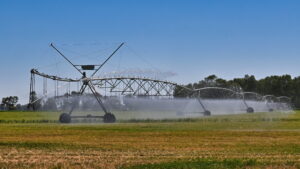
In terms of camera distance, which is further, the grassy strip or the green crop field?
the green crop field

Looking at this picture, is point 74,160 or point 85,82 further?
point 85,82

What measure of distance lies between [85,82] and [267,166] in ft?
246

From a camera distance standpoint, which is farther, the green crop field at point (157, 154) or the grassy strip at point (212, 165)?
the green crop field at point (157, 154)

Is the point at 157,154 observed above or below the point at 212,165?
above

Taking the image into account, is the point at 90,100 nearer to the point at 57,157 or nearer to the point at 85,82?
the point at 85,82

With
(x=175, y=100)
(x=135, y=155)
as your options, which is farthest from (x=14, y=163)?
(x=175, y=100)

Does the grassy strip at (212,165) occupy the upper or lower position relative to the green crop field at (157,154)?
lower

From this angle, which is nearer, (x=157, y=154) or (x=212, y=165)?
(x=212, y=165)

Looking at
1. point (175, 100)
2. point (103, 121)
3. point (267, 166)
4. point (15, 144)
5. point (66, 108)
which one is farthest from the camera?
point (175, 100)

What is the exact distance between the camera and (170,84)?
128 metres

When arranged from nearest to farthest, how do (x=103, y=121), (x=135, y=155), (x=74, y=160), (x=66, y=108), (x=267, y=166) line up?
(x=267, y=166)
(x=74, y=160)
(x=135, y=155)
(x=103, y=121)
(x=66, y=108)

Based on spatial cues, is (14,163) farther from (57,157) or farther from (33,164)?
(57,157)

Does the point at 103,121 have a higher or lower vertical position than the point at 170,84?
lower

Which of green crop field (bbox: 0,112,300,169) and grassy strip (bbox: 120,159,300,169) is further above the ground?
green crop field (bbox: 0,112,300,169)
